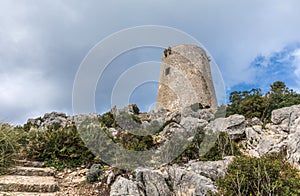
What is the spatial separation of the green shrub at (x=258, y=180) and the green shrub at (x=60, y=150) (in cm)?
413

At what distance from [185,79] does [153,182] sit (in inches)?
659

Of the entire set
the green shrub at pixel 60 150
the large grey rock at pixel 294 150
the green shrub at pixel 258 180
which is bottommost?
the green shrub at pixel 258 180

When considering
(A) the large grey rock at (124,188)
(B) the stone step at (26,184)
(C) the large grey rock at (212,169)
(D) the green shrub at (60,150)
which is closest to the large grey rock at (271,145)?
(C) the large grey rock at (212,169)

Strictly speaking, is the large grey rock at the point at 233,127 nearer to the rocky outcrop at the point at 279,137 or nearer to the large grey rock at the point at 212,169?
the rocky outcrop at the point at 279,137

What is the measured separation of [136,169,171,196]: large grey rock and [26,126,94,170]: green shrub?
2340 mm

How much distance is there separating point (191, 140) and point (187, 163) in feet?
4.06

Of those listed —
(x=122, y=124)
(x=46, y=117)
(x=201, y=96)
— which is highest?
(x=201, y=96)

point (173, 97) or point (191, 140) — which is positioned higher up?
point (173, 97)

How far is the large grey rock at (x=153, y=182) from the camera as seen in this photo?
5.37 m

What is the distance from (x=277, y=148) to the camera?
757cm

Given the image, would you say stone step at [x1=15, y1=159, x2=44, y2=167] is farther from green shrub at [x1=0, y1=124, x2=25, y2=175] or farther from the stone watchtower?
the stone watchtower

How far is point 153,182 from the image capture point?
5531mm

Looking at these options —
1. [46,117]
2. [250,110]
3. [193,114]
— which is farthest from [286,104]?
[46,117]

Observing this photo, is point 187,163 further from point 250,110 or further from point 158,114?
point 158,114
